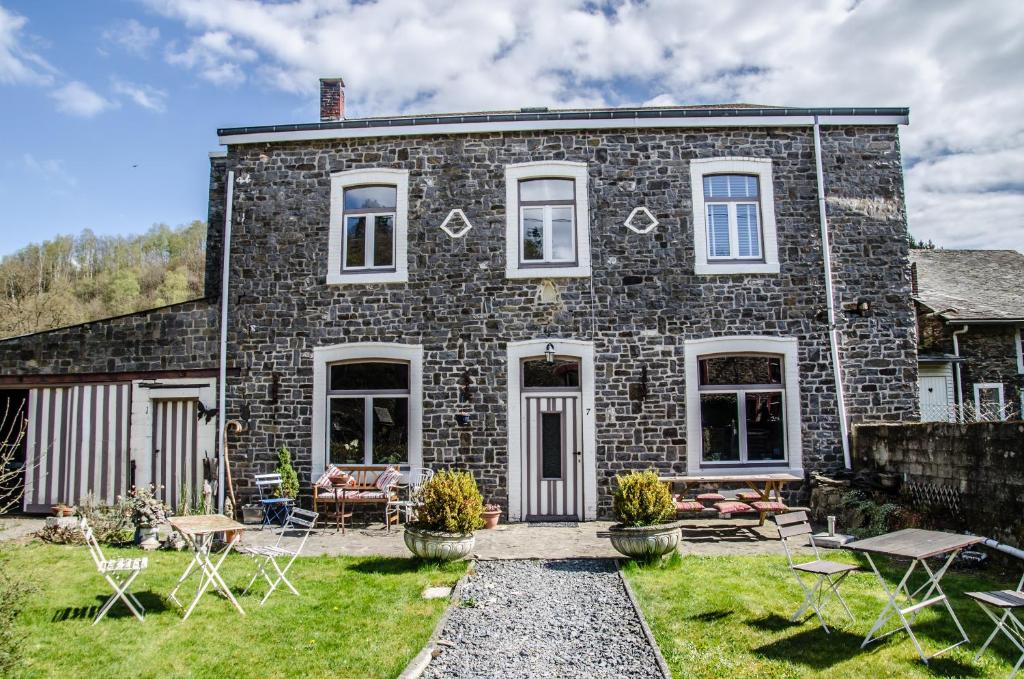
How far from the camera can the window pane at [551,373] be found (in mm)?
11125

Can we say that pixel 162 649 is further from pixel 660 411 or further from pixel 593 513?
pixel 660 411

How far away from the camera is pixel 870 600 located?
21.2 feet

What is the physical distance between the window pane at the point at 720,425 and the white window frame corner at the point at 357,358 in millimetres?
4526

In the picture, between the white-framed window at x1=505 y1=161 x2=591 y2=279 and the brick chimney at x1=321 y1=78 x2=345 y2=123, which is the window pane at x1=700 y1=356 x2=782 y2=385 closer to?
the white-framed window at x1=505 y1=161 x2=591 y2=279

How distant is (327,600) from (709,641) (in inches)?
141

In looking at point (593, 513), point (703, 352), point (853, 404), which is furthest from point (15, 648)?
point (853, 404)

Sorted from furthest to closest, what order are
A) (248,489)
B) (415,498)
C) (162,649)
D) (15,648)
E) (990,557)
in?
(248,489), (415,498), (990,557), (162,649), (15,648)

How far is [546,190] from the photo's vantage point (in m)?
11.5

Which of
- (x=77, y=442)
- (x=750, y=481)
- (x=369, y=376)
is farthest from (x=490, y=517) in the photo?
(x=77, y=442)

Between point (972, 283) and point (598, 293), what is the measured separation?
1160cm

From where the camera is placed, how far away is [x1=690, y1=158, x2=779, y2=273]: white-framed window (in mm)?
11227

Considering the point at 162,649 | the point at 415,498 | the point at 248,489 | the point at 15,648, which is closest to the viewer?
the point at 15,648

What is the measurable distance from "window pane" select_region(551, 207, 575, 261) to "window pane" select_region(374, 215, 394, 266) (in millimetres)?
2706

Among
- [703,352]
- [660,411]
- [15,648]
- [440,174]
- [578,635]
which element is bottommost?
[578,635]
